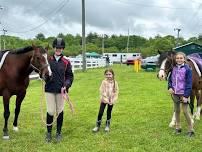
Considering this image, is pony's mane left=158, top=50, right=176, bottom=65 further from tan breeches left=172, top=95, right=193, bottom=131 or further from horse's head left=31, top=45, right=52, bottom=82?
→ horse's head left=31, top=45, right=52, bottom=82

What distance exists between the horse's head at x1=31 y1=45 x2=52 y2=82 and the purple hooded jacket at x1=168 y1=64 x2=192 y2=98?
2.57 metres

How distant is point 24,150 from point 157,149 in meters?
2.36

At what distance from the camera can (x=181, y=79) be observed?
25.1 feet

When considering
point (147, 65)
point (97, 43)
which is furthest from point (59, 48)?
point (97, 43)

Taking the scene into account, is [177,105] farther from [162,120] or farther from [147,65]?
[147,65]

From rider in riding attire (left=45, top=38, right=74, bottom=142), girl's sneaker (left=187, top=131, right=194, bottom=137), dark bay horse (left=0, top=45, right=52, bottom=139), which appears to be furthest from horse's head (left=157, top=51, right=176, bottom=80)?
dark bay horse (left=0, top=45, right=52, bottom=139)

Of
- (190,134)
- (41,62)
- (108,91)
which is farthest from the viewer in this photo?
(108,91)

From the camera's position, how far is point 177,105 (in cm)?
782

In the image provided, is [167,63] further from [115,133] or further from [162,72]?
[115,133]

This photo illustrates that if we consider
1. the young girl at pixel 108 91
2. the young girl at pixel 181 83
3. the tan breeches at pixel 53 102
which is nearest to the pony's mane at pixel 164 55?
the young girl at pixel 181 83

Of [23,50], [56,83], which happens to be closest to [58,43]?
[56,83]

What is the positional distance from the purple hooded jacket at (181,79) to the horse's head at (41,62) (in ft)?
8.45

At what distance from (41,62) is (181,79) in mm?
2809

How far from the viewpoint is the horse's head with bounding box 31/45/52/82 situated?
6.95m
